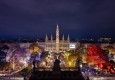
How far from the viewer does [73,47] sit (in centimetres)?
11731

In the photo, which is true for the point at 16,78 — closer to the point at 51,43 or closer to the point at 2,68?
the point at 2,68

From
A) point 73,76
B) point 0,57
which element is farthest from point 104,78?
point 0,57

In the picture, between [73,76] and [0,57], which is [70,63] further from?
[73,76]

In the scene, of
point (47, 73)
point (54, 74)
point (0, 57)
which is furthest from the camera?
point (0, 57)

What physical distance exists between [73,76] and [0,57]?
5148 centimetres

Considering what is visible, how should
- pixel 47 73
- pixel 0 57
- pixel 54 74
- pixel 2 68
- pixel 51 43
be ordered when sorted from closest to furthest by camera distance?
pixel 54 74, pixel 47 73, pixel 2 68, pixel 0 57, pixel 51 43

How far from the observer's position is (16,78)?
33.7m

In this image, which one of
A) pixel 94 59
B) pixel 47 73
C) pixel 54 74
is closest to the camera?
pixel 54 74

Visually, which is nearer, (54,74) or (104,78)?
(54,74)

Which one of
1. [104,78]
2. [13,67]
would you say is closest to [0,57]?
[13,67]

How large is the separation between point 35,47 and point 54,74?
2761 inches

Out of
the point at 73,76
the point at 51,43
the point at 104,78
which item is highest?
the point at 51,43

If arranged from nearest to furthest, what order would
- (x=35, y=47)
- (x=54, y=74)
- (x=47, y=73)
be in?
(x=54, y=74)
(x=47, y=73)
(x=35, y=47)

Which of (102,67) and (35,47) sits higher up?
(35,47)
